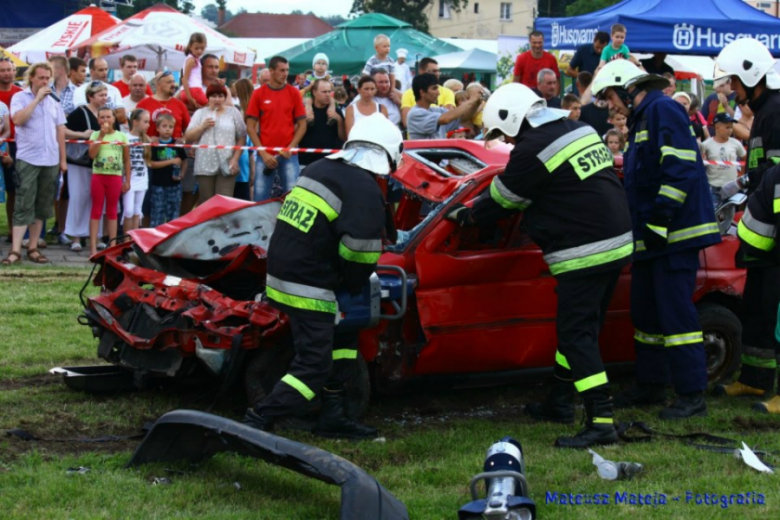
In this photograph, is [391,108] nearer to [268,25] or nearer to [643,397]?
[643,397]

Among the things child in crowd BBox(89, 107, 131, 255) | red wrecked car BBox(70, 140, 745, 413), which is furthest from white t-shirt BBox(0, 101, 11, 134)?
red wrecked car BBox(70, 140, 745, 413)

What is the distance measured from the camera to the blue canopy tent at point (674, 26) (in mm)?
14391

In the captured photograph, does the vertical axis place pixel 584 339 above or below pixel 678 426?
above

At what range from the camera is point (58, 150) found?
11.3 meters

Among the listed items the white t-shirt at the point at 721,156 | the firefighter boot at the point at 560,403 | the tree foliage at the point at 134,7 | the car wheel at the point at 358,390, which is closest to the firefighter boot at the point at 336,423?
the car wheel at the point at 358,390

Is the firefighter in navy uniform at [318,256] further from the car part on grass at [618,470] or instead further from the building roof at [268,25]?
the building roof at [268,25]

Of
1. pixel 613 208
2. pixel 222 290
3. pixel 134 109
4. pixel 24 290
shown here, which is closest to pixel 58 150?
pixel 134 109

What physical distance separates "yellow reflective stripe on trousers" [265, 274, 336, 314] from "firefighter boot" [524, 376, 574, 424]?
1612 millimetres

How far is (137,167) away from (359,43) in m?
18.2

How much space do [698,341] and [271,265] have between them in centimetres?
274

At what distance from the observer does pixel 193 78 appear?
13.1 meters

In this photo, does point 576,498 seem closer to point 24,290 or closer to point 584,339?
point 584,339

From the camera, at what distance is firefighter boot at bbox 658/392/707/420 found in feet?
21.0

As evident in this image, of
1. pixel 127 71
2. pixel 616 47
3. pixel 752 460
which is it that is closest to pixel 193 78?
pixel 127 71
